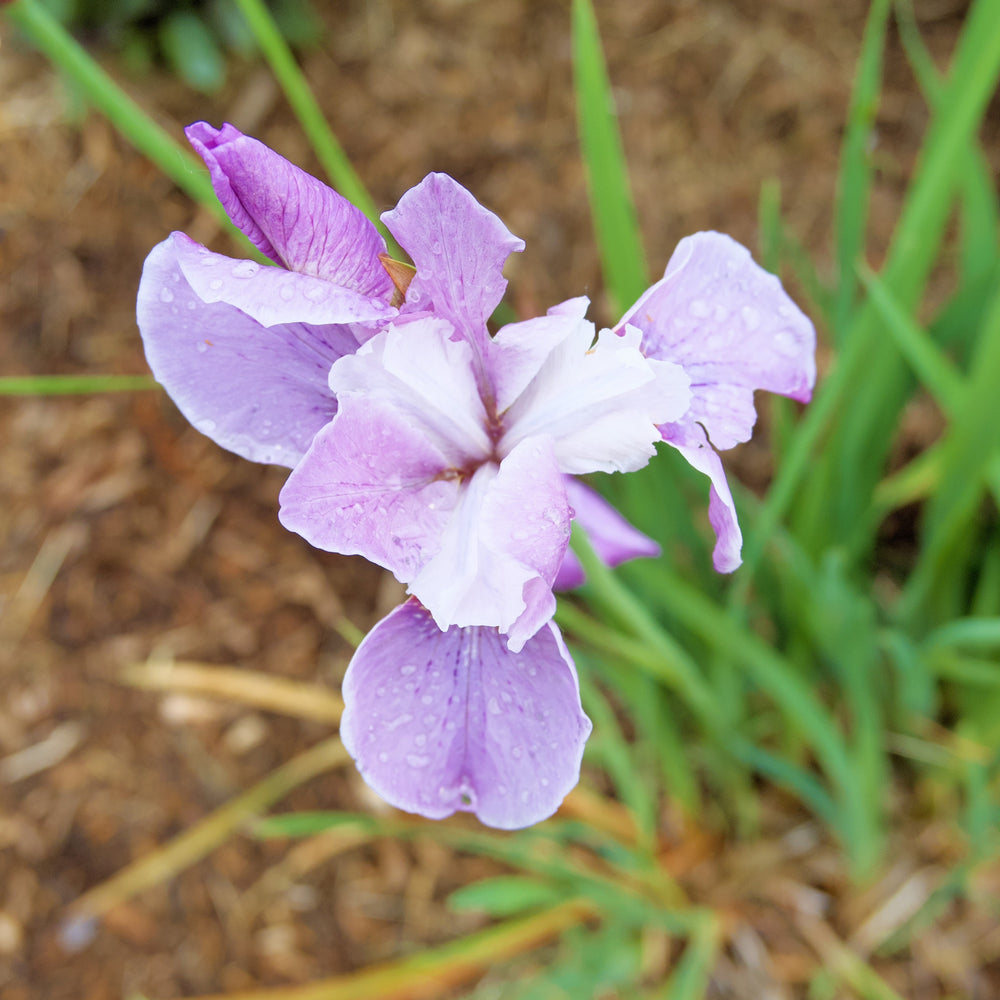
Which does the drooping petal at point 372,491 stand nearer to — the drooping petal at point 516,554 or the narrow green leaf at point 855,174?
the drooping petal at point 516,554

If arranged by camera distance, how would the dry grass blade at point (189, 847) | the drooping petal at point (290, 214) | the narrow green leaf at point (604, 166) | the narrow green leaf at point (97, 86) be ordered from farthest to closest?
1. the dry grass blade at point (189, 847)
2. the narrow green leaf at point (604, 166)
3. the narrow green leaf at point (97, 86)
4. the drooping petal at point (290, 214)

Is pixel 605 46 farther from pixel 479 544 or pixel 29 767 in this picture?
pixel 29 767

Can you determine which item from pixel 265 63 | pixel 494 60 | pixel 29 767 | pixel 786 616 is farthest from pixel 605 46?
pixel 29 767

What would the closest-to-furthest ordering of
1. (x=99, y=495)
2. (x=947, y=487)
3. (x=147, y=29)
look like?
(x=947, y=487) → (x=99, y=495) → (x=147, y=29)

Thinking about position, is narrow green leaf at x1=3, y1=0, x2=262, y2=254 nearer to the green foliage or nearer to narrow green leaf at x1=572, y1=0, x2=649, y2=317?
narrow green leaf at x1=572, y1=0, x2=649, y2=317

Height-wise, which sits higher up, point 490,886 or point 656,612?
point 656,612

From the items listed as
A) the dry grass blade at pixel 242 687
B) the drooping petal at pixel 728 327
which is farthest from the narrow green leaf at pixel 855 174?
the dry grass blade at pixel 242 687

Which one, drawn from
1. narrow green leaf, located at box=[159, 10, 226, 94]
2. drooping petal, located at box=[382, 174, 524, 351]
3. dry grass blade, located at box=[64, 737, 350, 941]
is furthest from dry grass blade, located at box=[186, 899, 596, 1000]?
narrow green leaf, located at box=[159, 10, 226, 94]
